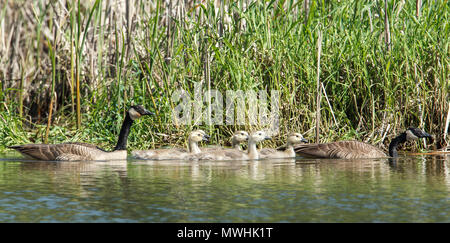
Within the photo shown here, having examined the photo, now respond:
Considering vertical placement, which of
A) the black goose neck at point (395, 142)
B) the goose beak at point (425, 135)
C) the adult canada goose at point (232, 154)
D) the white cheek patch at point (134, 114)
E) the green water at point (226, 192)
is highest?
the white cheek patch at point (134, 114)

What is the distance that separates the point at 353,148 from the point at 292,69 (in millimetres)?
1773

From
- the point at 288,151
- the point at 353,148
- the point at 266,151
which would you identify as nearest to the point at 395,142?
the point at 353,148

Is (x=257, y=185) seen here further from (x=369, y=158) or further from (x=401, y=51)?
(x=401, y=51)

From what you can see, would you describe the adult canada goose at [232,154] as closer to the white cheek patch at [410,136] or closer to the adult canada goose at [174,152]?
the adult canada goose at [174,152]

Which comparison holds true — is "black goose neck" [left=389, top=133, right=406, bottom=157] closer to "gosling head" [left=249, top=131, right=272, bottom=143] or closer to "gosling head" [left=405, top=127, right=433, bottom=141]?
"gosling head" [left=405, top=127, right=433, bottom=141]

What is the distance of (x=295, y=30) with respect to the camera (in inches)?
478

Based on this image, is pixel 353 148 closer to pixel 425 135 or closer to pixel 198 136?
pixel 425 135

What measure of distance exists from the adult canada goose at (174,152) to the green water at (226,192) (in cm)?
51

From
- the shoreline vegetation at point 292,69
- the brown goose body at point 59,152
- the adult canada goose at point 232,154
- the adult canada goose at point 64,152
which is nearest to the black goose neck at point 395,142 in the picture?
the shoreline vegetation at point 292,69

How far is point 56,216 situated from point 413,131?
21.5ft

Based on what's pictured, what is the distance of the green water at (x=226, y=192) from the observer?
598cm

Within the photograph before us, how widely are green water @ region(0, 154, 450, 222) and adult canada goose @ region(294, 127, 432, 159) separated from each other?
1.64 feet

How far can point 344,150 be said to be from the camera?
10.8 m
